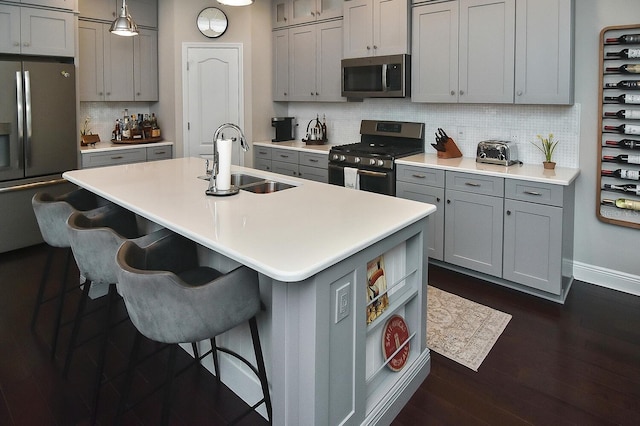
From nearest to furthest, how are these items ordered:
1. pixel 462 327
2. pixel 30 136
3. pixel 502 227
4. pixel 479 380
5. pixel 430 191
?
pixel 479 380, pixel 462 327, pixel 502 227, pixel 430 191, pixel 30 136

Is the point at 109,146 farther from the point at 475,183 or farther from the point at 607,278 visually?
the point at 607,278

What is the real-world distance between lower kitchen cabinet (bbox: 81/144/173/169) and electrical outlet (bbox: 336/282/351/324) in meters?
4.03

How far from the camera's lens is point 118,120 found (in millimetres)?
5484

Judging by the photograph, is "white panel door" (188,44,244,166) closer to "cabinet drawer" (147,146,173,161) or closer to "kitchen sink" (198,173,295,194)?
"cabinet drawer" (147,146,173,161)

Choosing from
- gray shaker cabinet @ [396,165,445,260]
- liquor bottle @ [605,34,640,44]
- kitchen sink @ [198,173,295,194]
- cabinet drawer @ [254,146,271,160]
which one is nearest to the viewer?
kitchen sink @ [198,173,295,194]

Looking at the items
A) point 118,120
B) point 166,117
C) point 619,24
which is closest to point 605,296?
point 619,24

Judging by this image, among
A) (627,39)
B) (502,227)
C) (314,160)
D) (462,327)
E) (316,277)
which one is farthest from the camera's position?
(314,160)

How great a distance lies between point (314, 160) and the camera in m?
4.87

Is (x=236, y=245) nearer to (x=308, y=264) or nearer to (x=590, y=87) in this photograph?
(x=308, y=264)

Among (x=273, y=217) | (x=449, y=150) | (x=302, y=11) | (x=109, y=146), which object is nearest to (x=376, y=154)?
(x=449, y=150)

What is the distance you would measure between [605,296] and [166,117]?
4.85 meters

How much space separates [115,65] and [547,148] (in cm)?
458

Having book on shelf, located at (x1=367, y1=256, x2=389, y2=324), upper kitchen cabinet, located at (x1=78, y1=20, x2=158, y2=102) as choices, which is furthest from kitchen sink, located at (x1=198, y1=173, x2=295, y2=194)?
upper kitchen cabinet, located at (x1=78, y1=20, x2=158, y2=102)

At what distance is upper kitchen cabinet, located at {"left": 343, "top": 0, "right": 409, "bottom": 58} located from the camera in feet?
13.4
